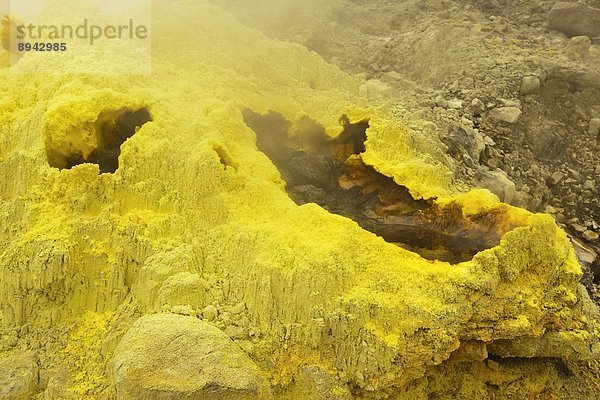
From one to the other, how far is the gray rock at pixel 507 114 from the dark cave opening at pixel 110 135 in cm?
423

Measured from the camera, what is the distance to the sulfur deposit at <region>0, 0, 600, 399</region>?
11.9ft

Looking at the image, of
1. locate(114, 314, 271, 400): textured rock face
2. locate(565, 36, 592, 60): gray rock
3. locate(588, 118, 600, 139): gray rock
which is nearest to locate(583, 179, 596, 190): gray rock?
locate(588, 118, 600, 139): gray rock

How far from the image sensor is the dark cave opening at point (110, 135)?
14.7 ft

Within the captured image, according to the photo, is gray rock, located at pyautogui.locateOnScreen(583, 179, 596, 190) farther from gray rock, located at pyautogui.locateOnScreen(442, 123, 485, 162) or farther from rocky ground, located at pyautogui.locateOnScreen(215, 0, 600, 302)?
gray rock, located at pyautogui.locateOnScreen(442, 123, 485, 162)

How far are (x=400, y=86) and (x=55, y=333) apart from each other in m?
4.89

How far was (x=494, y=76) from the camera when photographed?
7.46 metres

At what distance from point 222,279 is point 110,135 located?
5.56 feet

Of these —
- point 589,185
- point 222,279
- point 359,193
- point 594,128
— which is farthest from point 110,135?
point 594,128

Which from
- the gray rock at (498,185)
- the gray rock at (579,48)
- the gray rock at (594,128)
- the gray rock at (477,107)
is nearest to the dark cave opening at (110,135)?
the gray rock at (498,185)

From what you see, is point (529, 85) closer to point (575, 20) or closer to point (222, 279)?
point (575, 20)

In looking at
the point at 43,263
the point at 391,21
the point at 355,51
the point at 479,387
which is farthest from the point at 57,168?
Result: the point at 391,21

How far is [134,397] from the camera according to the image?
10.8 feet

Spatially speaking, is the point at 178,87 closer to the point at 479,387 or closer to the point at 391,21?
the point at 479,387

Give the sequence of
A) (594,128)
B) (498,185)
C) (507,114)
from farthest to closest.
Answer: (594,128), (507,114), (498,185)
